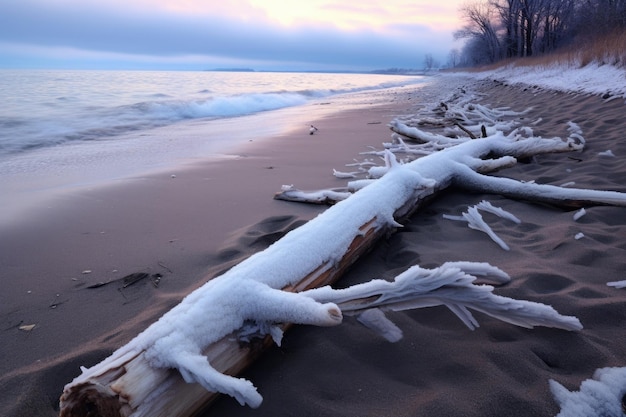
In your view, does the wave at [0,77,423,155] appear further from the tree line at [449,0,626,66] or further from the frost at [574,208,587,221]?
the tree line at [449,0,626,66]

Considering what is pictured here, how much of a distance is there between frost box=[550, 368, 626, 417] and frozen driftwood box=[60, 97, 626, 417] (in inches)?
8.2

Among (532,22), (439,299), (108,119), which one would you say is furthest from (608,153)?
(532,22)

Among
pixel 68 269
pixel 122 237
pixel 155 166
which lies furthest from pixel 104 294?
pixel 155 166

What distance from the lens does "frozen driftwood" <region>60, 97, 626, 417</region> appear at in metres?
0.95

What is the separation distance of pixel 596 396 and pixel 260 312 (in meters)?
0.99

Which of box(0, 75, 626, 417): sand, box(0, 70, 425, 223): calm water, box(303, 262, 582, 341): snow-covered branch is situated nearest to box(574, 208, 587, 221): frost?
box(0, 75, 626, 417): sand

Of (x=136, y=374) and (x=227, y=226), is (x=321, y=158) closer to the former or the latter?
(x=227, y=226)

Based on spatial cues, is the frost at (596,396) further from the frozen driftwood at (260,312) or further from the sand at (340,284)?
the frozen driftwood at (260,312)

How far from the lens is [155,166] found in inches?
180

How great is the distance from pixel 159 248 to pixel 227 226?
Answer: 0.48 meters

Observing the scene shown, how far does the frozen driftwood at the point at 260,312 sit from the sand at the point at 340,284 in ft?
0.36

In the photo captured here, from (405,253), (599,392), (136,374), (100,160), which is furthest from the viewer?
(100,160)

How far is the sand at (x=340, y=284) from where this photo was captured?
3.86 feet

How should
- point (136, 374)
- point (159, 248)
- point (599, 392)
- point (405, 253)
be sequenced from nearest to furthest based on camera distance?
point (136, 374), point (599, 392), point (405, 253), point (159, 248)
